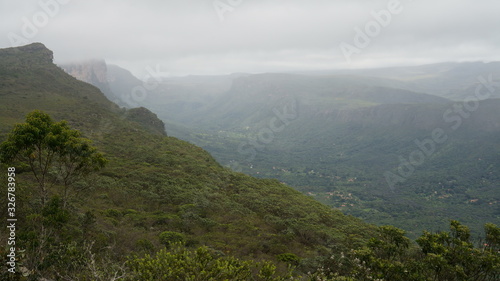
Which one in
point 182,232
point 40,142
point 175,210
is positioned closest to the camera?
point 40,142

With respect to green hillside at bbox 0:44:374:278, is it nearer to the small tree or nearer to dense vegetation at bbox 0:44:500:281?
dense vegetation at bbox 0:44:500:281

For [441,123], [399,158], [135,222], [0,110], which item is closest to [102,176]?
[135,222]

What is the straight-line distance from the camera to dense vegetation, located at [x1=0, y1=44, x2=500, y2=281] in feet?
34.8

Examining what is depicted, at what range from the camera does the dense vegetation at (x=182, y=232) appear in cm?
1062

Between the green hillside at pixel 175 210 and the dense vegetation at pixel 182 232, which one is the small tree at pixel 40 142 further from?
the green hillside at pixel 175 210

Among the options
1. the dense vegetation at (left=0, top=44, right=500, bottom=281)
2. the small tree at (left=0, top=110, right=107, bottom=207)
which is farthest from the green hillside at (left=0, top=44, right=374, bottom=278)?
the small tree at (left=0, top=110, right=107, bottom=207)

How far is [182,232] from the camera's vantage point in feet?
70.7

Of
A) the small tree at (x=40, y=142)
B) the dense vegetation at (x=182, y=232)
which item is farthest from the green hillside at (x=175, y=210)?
the small tree at (x=40, y=142)

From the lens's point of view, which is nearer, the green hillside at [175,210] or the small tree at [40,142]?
the small tree at [40,142]

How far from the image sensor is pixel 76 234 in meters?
15.9

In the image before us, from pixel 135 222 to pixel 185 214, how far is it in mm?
4638

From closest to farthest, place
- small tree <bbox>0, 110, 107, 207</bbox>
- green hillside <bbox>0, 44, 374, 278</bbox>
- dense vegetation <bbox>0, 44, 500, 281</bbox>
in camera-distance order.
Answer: dense vegetation <bbox>0, 44, 500, 281</bbox> < small tree <bbox>0, 110, 107, 207</bbox> < green hillside <bbox>0, 44, 374, 278</bbox>

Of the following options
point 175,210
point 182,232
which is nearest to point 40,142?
point 182,232

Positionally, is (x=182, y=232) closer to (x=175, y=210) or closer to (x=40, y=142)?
(x=175, y=210)
